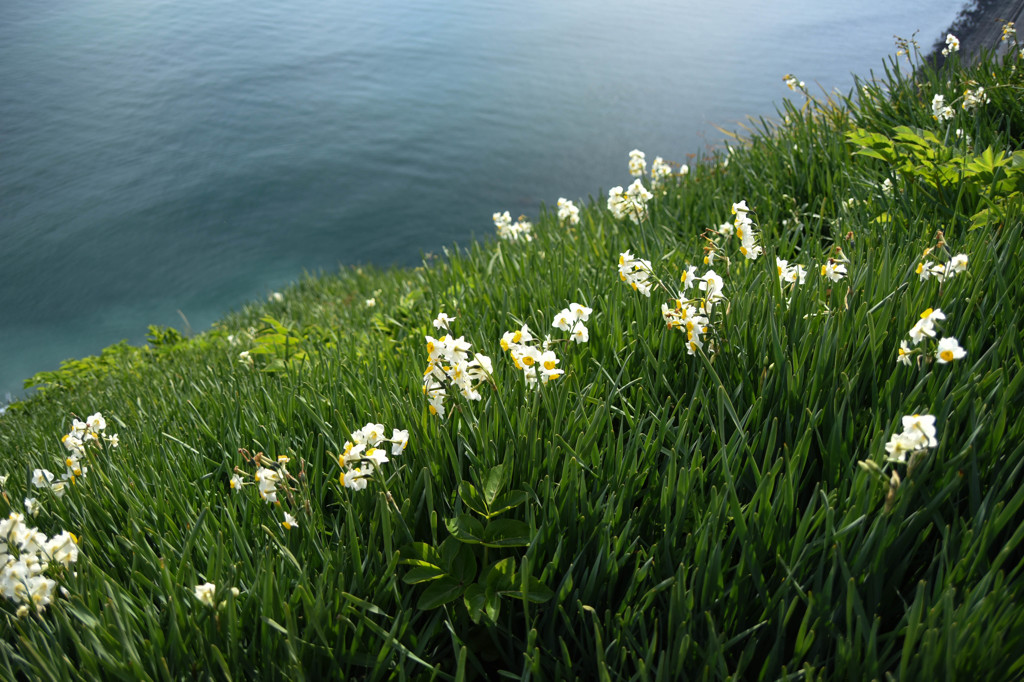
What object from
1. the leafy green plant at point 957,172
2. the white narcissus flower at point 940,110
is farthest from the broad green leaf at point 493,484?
the white narcissus flower at point 940,110

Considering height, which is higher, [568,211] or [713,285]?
[713,285]

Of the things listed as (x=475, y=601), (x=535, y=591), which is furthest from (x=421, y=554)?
(x=535, y=591)

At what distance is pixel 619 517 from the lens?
1.36m

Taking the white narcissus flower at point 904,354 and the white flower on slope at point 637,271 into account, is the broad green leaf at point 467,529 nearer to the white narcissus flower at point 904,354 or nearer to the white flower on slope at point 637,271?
the white flower on slope at point 637,271

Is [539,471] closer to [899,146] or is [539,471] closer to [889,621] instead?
[889,621]

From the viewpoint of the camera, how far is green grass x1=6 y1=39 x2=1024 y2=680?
113cm

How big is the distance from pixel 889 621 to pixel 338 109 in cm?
2050

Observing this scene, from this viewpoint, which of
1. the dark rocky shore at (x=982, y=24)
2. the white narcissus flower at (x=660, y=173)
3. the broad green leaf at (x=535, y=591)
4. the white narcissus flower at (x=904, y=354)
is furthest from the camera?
the dark rocky shore at (x=982, y=24)

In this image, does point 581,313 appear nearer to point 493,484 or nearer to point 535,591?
point 493,484

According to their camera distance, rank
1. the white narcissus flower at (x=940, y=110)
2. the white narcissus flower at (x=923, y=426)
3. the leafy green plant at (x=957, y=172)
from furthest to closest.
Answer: the white narcissus flower at (x=940, y=110) → the leafy green plant at (x=957, y=172) → the white narcissus flower at (x=923, y=426)

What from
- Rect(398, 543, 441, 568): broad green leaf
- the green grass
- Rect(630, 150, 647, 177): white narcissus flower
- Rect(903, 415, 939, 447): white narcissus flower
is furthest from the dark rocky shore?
Rect(398, 543, 441, 568): broad green leaf

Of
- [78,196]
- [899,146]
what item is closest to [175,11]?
[78,196]

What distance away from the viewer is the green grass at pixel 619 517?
3.72ft

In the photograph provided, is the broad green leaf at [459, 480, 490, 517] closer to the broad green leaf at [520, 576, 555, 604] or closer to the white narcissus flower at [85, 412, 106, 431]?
the broad green leaf at [520, 576, 555, 604]
